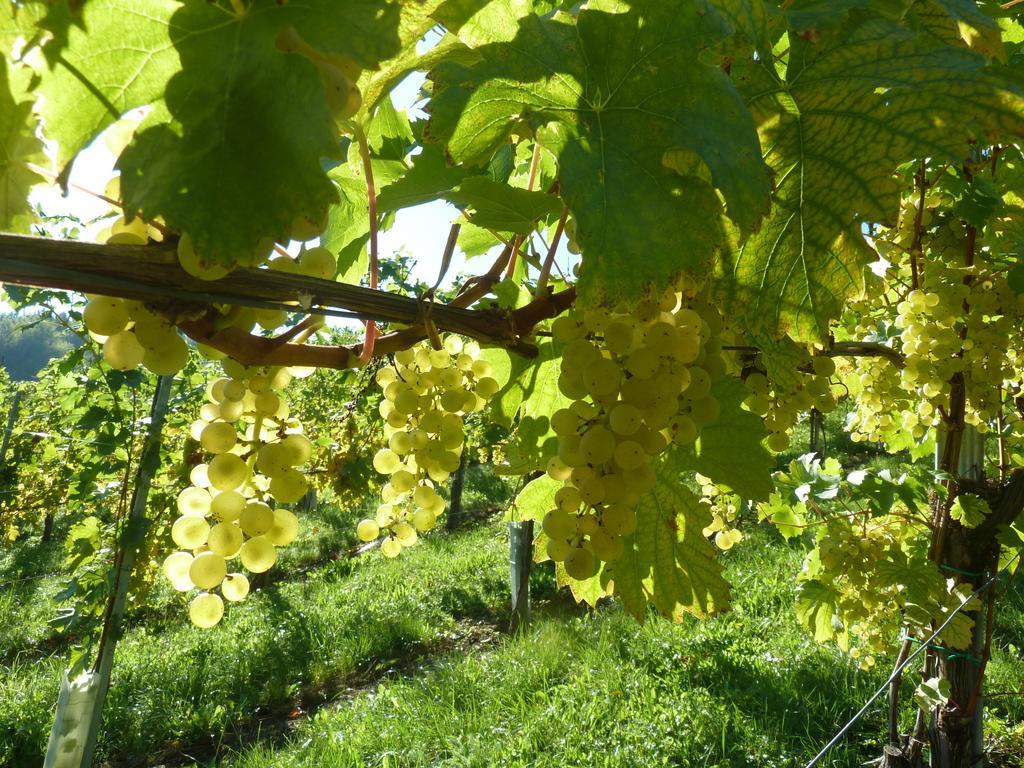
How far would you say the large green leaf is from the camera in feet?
2.12

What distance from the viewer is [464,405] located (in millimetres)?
1067

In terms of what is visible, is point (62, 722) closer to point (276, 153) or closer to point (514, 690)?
point (514, 690)

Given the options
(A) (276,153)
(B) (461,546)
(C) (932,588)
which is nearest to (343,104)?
(A) (276,153)

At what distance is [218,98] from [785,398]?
40.2 inches

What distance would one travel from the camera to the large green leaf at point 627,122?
25.5 inches

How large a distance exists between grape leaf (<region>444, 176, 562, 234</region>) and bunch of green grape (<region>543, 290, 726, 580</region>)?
14cm

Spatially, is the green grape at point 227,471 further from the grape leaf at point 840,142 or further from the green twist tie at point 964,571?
the green twist tie at point 964,571

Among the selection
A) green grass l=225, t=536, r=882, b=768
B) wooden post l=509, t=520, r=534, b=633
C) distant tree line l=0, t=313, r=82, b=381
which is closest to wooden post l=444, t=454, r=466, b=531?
wooden post l=509, t=520, r=534, b=633

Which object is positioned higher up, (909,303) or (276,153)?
(909,303)

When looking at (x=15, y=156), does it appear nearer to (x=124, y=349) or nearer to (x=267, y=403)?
(x=124, y=349)

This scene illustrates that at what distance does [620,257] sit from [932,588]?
2144 millimetres

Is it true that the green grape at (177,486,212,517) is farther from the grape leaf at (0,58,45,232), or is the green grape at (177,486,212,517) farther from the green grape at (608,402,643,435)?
the green grape at (608,402,643,435)

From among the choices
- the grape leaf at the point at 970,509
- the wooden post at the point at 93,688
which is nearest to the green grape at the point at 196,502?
the grape leaf at the point at 970,509

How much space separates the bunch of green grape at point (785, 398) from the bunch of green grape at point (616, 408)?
28 cm
